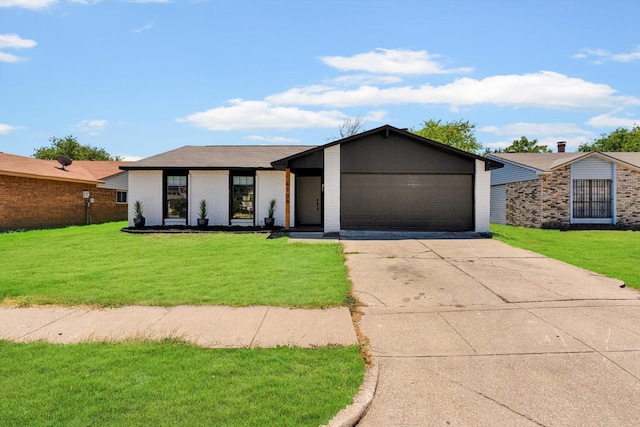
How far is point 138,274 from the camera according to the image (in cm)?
806

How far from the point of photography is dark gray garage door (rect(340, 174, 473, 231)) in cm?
1592

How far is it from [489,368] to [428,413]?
1171 mm

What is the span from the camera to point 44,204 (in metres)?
20.3

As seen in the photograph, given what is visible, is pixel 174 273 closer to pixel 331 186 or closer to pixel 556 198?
pixel 331 186

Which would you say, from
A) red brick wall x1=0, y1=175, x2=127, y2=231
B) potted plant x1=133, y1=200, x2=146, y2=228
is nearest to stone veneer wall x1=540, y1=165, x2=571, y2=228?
potted plant x1=133, y1=200, x2=146, y2=228

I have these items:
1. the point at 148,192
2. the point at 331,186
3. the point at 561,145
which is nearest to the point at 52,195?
the point at 148,192

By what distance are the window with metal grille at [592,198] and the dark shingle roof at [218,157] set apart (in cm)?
1505

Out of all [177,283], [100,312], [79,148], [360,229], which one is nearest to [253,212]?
[360,229]

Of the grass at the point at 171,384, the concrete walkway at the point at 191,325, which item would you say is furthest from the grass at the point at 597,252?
the grass at the point at 171,384

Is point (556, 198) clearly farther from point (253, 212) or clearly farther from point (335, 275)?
point (335, 275)

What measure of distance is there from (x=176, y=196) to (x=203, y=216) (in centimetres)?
177

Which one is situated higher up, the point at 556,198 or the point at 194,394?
the point at 556,198

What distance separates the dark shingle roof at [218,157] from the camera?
17031 millimetres

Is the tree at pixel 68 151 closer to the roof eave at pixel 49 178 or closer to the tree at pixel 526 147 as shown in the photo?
the roof eave at pixel 49 178
